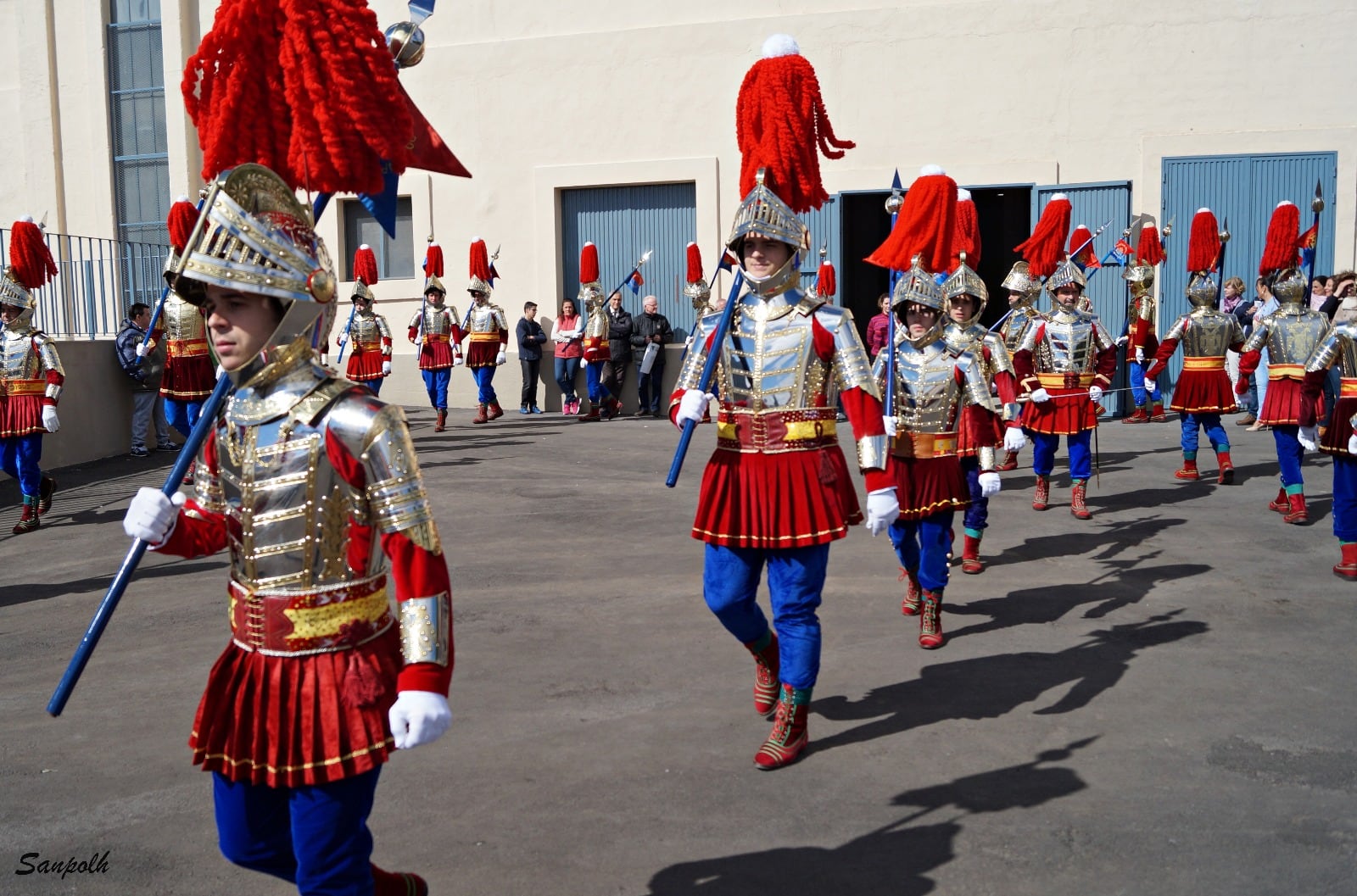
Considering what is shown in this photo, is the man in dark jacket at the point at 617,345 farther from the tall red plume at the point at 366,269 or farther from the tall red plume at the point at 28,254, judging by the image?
the tall red plume at the point at 28,254

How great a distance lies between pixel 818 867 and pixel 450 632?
71.3 inches

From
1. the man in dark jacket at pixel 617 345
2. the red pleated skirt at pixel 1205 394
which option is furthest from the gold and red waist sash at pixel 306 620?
the man in dark jacket at pixel 617 345

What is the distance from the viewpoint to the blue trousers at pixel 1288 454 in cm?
991

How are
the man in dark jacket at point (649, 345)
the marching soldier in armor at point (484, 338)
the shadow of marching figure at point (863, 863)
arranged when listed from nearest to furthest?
the shadow of marching figure at point (863, 863) < the marching soldier in armor at point (484, 338) < the man in dark jacket at point (649, 345)

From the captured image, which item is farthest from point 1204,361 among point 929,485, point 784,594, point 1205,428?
point 784,594

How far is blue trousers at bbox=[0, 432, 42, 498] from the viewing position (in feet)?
34.6

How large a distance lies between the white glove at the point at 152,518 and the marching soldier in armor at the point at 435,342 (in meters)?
14.3

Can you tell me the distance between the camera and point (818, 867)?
412cm

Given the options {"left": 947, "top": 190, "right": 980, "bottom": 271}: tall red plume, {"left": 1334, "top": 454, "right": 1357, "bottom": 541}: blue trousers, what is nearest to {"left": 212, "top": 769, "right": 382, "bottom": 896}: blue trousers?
{"left": 947, "top": 190, "right": 980, "bottom": 271}: tall red plume

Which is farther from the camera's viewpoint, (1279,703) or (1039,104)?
(1039,104)

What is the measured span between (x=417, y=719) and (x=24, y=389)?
30.5 ft

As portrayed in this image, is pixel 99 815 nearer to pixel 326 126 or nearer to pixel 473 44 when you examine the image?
pixel 326 126

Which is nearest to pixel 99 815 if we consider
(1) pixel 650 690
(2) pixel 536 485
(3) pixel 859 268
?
(1) pixel 650 690

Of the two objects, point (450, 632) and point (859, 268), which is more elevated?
point (859, 268)
